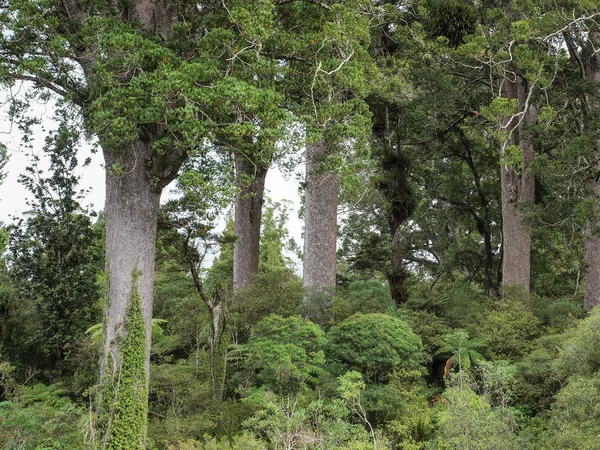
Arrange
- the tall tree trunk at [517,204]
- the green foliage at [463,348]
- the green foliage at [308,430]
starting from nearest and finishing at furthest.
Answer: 1. the green foliage at [308,430]
2. the green foliage at [463,348]
3. the tall tree trunk at [517,204]

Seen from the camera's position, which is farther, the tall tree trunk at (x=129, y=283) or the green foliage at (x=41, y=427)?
the green foliage at (x=41, y=427)

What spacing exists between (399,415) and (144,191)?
535 cm

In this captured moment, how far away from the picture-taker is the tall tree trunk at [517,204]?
1515 centimetres

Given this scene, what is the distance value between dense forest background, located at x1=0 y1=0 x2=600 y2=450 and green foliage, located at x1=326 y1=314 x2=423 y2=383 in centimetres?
4

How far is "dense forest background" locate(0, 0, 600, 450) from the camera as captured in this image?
329 inches

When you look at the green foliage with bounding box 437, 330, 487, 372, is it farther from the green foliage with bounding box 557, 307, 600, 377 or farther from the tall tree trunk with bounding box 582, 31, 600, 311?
the tall tree trunk with bounding box 582, 31, 600, 311

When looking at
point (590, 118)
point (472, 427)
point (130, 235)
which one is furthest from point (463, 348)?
point (590, 118)

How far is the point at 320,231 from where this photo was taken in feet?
43.7

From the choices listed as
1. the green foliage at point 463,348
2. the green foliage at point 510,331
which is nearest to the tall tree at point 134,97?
the green foliage at point 463,348

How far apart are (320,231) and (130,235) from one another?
200 inches

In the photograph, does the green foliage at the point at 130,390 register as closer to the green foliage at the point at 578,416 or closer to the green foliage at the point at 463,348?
the green foliage at the point at 463,348

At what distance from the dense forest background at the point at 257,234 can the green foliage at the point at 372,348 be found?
0.04 metres

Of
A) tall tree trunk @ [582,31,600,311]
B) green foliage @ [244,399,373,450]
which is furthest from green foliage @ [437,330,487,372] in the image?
tall tree trunk @ [582,31,600,311]

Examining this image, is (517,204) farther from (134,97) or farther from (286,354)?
(134,97)
